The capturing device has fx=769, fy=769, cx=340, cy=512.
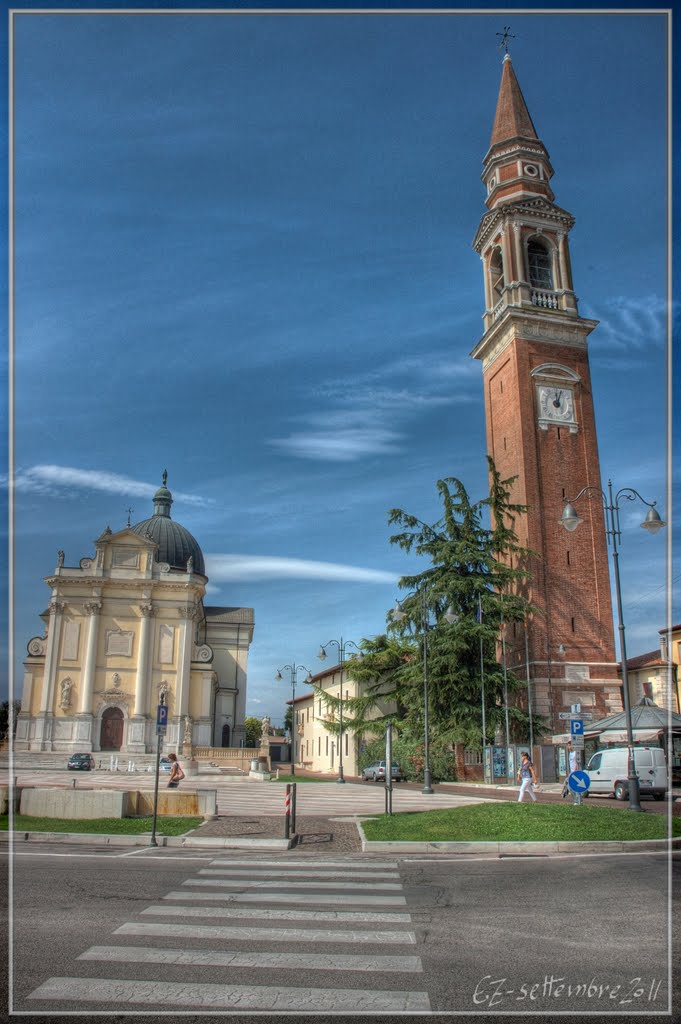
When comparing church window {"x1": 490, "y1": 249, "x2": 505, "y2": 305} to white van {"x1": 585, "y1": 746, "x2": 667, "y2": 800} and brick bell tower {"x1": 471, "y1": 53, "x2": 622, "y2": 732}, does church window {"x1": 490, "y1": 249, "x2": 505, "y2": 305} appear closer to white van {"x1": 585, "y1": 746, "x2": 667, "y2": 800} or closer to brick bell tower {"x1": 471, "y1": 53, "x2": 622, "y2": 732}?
brick bell tower {"x1": 471, "y1": 53, "x2": 622, "y2": 732}

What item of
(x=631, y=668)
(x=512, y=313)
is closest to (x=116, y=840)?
(x=512, y=313)

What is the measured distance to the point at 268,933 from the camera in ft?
23.9

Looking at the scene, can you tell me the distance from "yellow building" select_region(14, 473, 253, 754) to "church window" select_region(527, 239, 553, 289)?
35834 millimetres

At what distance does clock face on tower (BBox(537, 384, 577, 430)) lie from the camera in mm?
46344

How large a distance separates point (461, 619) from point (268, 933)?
32.3 metres

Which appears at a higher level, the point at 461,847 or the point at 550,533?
the point at 550,533

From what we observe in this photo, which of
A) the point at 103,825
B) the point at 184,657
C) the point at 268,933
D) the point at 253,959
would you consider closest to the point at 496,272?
the point at 184,657

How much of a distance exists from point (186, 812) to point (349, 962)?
14.1 m

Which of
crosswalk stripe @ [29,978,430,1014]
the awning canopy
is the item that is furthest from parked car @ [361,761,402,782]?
crosswalk stripe @ [29,978,430,1014]

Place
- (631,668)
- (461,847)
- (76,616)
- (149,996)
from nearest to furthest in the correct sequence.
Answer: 1. (149,996)
2. (461,847)
3. (631,668)
4. (76,616)

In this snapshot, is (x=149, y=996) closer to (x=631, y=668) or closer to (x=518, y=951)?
(x=518, y=951)

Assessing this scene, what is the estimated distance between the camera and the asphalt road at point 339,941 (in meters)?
5.36

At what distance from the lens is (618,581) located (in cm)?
1998

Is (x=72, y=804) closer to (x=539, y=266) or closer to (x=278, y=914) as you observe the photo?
(x=278, y=914)
